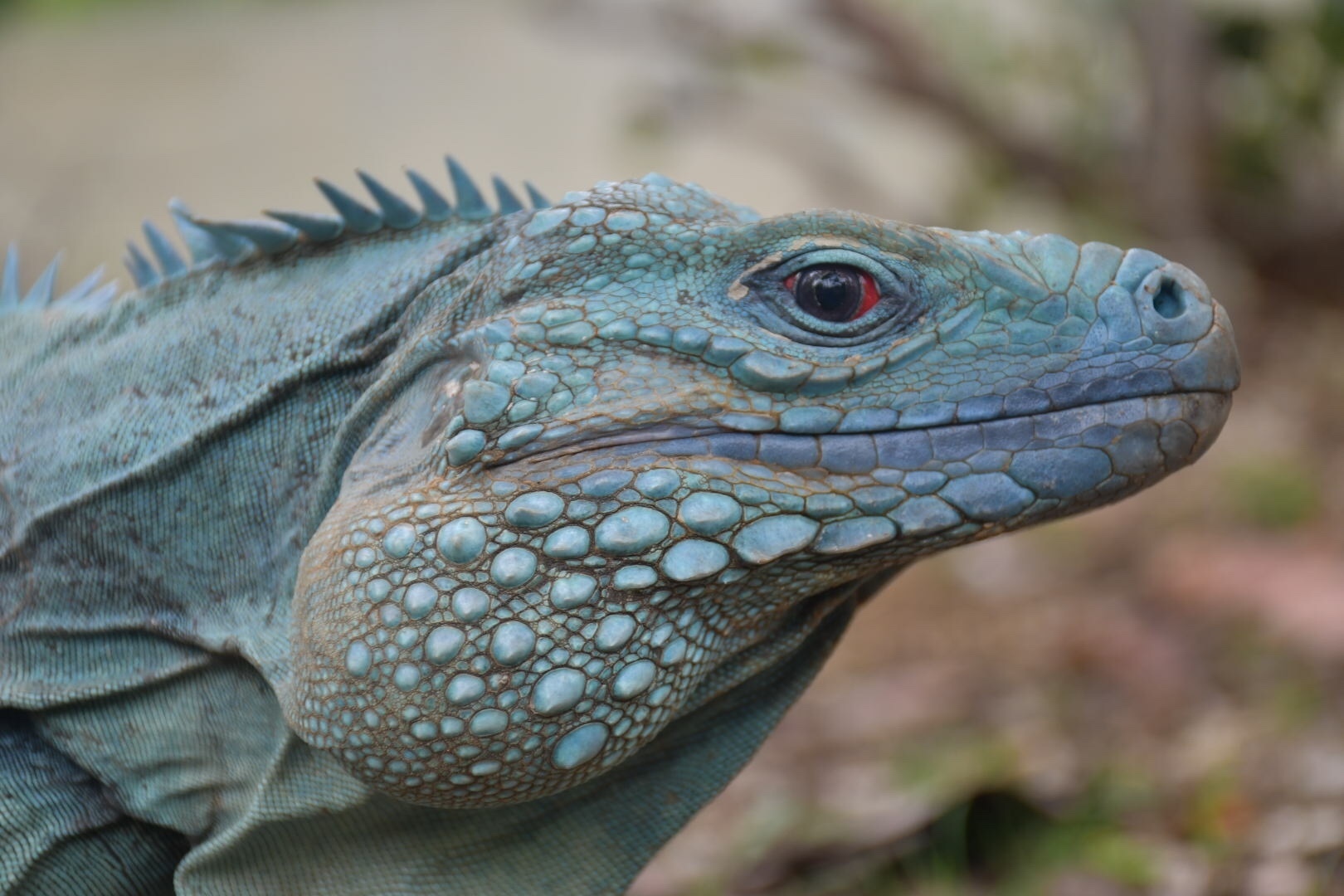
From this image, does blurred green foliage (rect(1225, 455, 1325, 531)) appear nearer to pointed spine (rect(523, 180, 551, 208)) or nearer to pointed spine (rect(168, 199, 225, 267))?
pointed spine (rect(523, 180, 551, 208))

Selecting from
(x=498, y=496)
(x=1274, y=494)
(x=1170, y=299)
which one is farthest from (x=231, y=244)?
(x=1274, y=494)

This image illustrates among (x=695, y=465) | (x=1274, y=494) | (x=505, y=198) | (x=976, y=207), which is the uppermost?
(x=976, y=207)

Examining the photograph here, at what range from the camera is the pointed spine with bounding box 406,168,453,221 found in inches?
115

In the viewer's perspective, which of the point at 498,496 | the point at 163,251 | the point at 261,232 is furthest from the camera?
the point at 163,251

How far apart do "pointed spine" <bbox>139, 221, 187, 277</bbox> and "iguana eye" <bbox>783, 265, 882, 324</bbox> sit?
153 cm

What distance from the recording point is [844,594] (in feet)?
8.77

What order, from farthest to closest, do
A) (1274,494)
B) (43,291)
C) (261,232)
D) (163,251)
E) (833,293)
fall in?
1. (1274,494)
2. (43,291)
3. (163,251)
4. (261,232)
5. (833,293)

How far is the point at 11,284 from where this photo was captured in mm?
3398

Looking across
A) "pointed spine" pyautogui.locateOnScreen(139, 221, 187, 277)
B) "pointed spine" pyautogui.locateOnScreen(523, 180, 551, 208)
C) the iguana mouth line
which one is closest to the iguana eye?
the iguana mouth line

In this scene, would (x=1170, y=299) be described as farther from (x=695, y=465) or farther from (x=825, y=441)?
(x=695, y=465)

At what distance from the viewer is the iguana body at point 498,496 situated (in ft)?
7.66

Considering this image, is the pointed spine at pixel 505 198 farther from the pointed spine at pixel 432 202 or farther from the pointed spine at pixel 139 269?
the pointed spine at pixel 139 269

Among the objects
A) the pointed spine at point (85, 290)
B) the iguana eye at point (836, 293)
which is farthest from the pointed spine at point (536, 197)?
the pointed spine at point (85, 290)

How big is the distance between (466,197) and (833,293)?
92 centimetres
